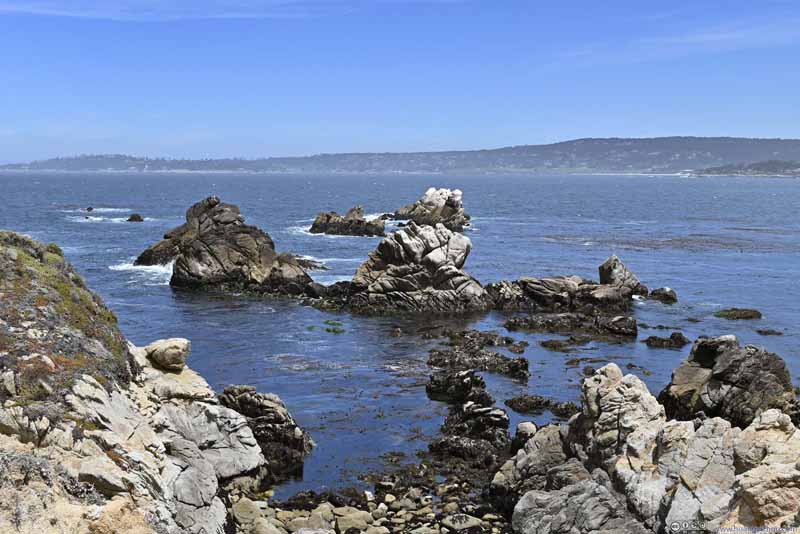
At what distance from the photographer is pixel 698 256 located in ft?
300

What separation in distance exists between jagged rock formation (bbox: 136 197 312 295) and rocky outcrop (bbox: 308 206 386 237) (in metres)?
37.0

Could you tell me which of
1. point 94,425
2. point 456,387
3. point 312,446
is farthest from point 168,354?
point 456,387

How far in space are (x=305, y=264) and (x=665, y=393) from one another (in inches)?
1837

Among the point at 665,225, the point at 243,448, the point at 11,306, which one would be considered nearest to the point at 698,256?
the point at 665,225

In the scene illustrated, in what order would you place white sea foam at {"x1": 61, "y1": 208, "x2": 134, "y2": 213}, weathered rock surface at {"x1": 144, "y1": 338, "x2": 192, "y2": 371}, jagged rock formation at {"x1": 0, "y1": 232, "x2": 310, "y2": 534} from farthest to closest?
white sea foam at {"x1": 61, "y1": 208, "x2": 134, "y2": 213}
weathered rock surface at {"x1": 144, "y1": 338, "x2": 192, "y2": 371}
jagged rock formation at {"x1": 0, "y1": 232, "x2": 310, "y2": 534}

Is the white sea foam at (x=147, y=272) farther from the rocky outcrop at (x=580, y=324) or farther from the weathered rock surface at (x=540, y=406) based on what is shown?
the weathered rock surface at (x=540, y=406)

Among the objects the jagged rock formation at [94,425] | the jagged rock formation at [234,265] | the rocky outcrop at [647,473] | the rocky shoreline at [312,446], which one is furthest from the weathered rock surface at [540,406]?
the jagged rock formation at [234,265]

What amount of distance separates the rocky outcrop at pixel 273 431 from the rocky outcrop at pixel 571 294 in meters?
31.5

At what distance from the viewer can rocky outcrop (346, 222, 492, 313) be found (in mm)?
61938

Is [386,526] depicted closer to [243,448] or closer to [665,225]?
[243,448]

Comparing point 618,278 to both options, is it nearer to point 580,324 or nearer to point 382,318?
point 580,324

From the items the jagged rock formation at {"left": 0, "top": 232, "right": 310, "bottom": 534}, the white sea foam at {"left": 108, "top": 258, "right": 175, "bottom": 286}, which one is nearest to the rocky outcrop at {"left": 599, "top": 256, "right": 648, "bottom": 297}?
the white sea foam at {"left": 108, "top": 258, "right": 175, "bottom": 286}

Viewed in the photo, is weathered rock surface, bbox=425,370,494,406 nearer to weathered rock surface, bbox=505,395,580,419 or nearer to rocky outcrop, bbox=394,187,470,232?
weathered rock surface, bbox=505,395,580,419

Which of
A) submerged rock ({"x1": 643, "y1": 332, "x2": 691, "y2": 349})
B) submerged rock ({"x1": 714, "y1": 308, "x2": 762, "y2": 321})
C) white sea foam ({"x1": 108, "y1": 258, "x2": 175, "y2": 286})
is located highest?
white sea foam ({"x1": 108, "y1": 258, "x2": 175, "y2": 286})
